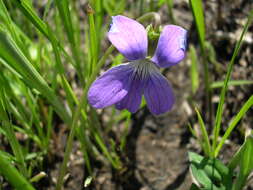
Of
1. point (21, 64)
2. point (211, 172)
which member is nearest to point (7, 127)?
point (21, 64)

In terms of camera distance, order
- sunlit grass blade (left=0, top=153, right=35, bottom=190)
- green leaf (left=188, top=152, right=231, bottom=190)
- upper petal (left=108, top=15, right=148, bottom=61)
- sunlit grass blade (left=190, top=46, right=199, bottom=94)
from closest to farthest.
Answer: sunlit grass blade (left=0, top=153, right=35, bottom=190) < upper petal (left=108, top=15, right=148, bottom=61) < green leaf (left=188, top=152, right=231, bottom=190) < sunlit grass blade (left=190, top=46, right=199, bottom=94)

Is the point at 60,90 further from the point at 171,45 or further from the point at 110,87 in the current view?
the point at 171,45

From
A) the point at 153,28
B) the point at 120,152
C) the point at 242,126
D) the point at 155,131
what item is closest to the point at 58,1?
the point at 153,28

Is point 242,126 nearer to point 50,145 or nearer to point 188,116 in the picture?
point 188,116

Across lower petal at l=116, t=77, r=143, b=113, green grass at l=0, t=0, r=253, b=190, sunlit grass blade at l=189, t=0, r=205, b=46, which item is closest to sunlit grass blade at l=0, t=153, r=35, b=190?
green grass at l=0, t=0, r=253, b=190

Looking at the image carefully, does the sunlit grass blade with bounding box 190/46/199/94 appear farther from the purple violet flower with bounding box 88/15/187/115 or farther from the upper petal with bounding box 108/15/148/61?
the upper petal with bounding box 108/15/148/61

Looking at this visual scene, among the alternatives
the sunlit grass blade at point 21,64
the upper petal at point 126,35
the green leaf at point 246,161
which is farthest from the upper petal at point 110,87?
the green leaf at point 246,161
